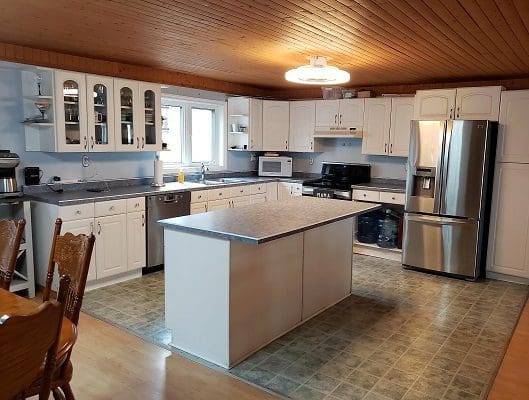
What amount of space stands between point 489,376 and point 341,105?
410cm

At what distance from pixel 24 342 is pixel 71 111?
3524mm

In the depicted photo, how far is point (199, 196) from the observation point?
5211 millimetres

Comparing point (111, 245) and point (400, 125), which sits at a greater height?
point (400, 125)

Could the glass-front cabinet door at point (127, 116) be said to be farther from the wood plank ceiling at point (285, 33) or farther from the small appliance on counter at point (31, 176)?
the small appliance on counter at point (31, 176)

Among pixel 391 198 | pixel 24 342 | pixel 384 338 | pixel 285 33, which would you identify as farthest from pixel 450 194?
pixel 24 342

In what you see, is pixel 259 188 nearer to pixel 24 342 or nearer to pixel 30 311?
pixel 30 311

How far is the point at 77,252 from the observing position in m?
2.07

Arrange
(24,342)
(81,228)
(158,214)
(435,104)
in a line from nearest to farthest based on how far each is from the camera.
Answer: (24,342)
(81,228)
(158,214)
(435,104)

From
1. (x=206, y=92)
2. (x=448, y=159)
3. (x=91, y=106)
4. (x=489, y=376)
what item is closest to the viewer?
(x=489, y=376)

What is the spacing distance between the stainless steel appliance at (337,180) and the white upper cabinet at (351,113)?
0.59m

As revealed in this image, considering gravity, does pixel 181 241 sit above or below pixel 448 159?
below

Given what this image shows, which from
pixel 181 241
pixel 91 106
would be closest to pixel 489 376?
pixel 181 241

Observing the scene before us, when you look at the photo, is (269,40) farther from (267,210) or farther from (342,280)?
(342,280)

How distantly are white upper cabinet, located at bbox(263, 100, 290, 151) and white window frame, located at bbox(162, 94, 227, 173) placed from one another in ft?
2.08
